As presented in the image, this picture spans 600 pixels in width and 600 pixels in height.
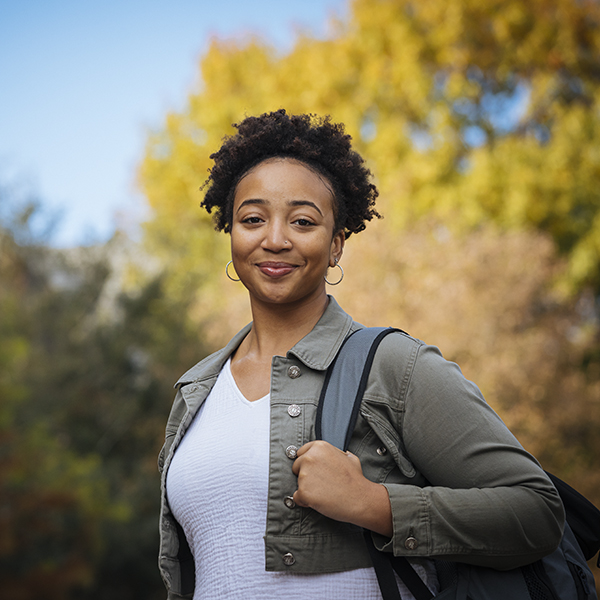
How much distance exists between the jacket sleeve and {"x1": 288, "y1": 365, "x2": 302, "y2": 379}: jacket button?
1.13 feet

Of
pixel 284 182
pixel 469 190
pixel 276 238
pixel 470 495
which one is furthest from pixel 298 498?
pixel 469 190

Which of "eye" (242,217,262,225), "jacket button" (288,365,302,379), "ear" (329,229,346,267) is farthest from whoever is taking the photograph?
"ear" (329,229,346,267)

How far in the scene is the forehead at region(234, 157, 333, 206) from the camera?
1.76 m

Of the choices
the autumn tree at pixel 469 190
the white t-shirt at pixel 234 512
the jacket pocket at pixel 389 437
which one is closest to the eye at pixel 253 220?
the white t-shirt at pixel 234 512

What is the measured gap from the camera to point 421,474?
1.56 m

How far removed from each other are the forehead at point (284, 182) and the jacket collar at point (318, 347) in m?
0.34

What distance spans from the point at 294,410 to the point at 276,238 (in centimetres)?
47

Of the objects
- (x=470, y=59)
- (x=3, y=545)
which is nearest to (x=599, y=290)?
(x=470, y=59)

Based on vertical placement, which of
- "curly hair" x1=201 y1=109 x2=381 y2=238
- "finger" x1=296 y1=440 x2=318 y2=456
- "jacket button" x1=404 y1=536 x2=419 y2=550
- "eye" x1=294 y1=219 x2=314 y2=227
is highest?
"curly hair" x1=201 y1=109 x2=381 y2=238

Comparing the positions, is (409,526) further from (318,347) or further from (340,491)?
(318,347)

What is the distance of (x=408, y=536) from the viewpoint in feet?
4.65

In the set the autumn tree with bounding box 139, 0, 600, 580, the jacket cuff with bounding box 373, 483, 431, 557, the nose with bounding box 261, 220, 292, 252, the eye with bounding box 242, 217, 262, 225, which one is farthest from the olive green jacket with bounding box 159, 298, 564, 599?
the autumn tree with bounding box 139, 0, 600, 580

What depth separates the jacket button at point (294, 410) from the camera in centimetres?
158

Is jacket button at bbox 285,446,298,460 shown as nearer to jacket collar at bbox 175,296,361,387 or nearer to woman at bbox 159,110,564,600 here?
woman at bbox 159,110,564,600
